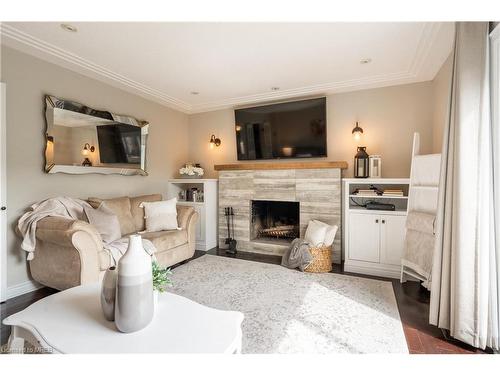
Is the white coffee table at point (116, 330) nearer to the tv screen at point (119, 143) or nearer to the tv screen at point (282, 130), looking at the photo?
the tv screen at point (119, 143)

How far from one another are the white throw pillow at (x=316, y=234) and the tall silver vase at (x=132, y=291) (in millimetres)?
2524

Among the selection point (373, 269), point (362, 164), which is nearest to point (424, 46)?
point (362, 164)

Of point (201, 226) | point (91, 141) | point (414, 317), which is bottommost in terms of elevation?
point (414, 317)

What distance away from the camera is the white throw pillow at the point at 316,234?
332cm

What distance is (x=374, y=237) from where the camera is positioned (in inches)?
123

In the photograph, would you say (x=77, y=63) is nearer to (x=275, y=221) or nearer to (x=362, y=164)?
(x=275, y=221)

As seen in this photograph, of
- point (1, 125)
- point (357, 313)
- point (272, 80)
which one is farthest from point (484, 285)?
point (1, 125)

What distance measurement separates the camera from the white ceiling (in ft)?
7.55

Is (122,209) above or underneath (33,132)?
underneath

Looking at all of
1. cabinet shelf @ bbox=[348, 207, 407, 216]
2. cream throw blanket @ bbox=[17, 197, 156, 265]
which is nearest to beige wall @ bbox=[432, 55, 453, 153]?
cabinet shelf @ bbox=[348, 207, 407, 216]

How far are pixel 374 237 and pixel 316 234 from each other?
2.28 ft

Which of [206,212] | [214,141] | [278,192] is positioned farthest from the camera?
[214,141]

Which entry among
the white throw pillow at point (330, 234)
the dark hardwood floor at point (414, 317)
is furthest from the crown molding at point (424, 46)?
the dark hardwood floor at point (414, 317)

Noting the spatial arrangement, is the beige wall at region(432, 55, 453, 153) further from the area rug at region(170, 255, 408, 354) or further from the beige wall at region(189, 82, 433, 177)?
the area rug at region(170, 255, 408, 354)
